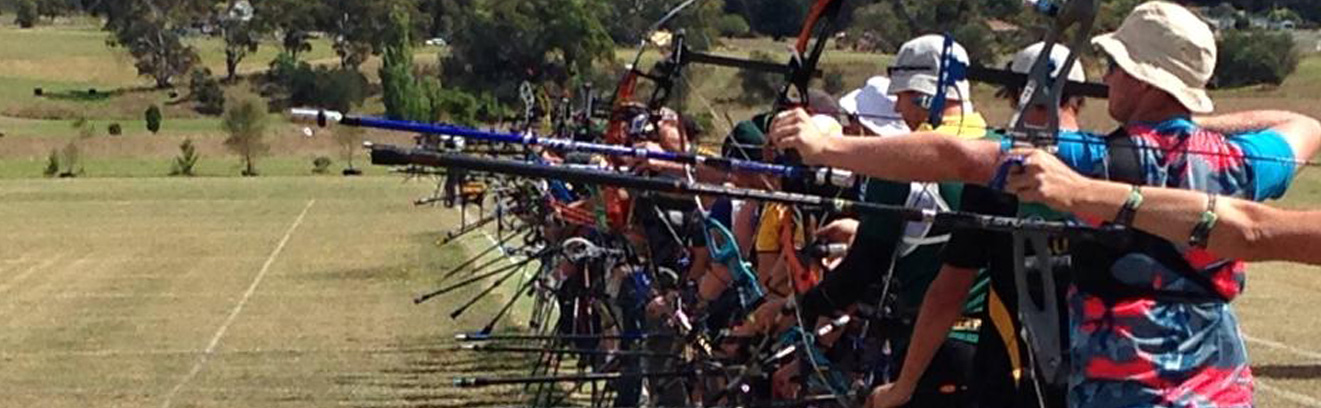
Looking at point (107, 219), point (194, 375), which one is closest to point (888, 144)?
point (194, 375)

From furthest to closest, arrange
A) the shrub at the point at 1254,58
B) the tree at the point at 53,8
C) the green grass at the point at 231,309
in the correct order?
1. the tree at the point at 53,8
2. the green grass at the point at 231,309
3. the shrub at the point at 1254,58

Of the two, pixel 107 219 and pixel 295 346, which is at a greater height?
pixel 295 346

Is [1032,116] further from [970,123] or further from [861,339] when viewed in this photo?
[861,339]

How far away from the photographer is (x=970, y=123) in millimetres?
5086

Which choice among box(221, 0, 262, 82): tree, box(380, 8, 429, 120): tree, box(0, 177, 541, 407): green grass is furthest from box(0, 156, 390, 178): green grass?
box(221, 0, 262, 82): tree

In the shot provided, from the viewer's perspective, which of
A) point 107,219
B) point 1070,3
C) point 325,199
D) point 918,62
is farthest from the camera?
point 325,199

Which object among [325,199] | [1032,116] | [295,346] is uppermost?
[1032,116]

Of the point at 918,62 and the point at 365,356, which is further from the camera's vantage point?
the point at 365,356

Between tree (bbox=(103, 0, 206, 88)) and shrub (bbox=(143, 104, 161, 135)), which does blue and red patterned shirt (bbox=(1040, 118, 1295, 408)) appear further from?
tree (bbox=(103, 0, 206, 88))

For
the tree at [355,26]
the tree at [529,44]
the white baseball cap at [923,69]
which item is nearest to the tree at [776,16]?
the white baseball cap at [923,69]

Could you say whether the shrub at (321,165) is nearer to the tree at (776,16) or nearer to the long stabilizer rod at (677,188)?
the tree at (776,16)

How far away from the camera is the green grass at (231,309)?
39.2 feet

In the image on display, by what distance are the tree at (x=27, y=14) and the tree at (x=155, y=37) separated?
124ft

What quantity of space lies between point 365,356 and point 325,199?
22859 millimetres
